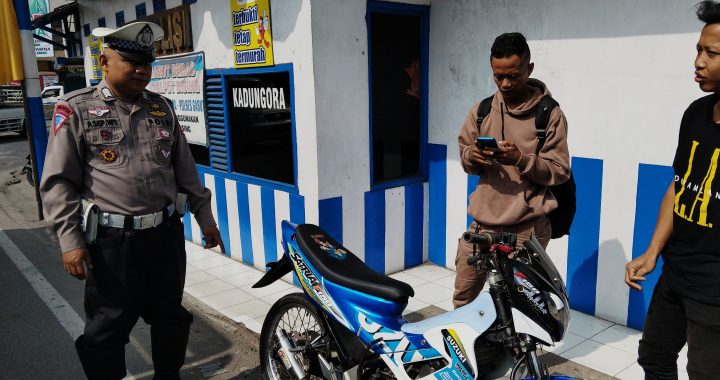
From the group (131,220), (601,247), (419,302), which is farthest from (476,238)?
(419,302)

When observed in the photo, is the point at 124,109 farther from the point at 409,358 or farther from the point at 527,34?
the point at 527,34

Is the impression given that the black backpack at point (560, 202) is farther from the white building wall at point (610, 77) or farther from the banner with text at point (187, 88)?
the banner with text at point (187, 88)

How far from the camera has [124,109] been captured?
2836mm

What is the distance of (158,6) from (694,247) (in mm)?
6040

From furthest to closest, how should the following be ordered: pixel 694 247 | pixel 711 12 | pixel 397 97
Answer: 1. pixel 397 97
2. pixel 694 247
3. pixel 711 12

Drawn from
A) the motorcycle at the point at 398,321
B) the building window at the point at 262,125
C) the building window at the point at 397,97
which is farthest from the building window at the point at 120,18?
the motorcycle at the point at 398,321

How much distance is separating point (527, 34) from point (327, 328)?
2.76 m

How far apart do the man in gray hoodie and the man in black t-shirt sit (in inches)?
23.6

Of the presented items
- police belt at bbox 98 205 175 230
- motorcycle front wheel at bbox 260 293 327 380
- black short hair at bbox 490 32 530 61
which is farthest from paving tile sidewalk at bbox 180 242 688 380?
black short hair at bbox 490 32 530 61

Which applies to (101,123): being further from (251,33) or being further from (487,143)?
(251,33)

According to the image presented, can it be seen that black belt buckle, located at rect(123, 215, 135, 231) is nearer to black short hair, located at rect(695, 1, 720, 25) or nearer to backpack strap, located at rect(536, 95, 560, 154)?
backpack strap, located at rect(536, 95, 560, 154)

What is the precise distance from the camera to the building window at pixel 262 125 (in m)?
4.76

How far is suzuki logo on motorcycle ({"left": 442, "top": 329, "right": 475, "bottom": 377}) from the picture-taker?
7.28ft

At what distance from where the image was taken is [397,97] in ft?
16.3
